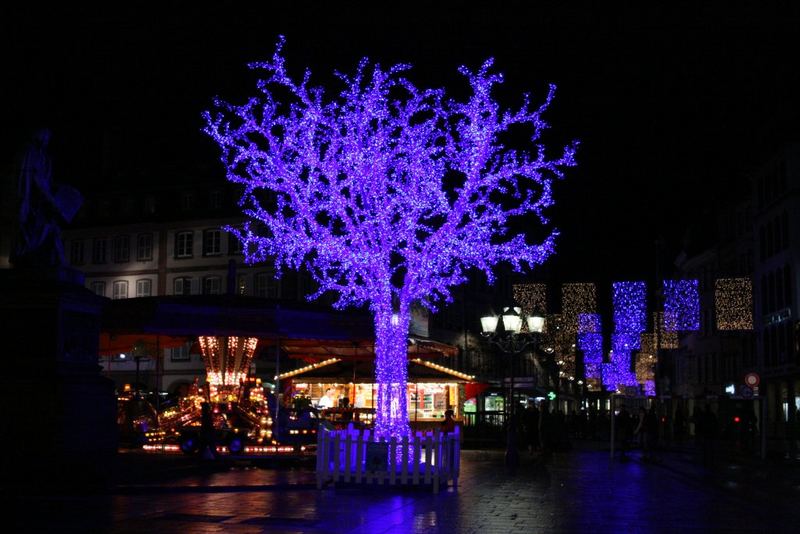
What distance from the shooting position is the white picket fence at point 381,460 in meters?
17.6

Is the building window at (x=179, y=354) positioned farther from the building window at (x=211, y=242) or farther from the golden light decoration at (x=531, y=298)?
the golden light decoration at (x=531, y=298)

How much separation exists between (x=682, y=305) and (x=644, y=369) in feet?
118

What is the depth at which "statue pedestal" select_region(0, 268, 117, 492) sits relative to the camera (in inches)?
665

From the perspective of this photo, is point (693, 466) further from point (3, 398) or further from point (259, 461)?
point (3, 398)

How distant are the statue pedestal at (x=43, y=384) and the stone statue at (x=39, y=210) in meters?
0.62

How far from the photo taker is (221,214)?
211 feet

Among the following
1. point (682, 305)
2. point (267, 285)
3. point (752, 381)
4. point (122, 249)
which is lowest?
point (752, 381)

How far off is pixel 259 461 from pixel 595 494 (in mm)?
8967

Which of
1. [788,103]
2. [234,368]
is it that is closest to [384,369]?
[234,368]

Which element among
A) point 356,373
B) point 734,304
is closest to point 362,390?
point 356,373

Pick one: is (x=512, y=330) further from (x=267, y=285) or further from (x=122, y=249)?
(x=122, y=249)

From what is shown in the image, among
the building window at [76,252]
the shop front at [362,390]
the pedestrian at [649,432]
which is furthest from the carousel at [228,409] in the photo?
the building window at [76,252]

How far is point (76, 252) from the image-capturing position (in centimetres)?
6988

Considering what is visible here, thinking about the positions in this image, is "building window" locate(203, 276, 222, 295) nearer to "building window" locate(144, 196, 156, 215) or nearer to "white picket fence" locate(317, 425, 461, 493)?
"building window" locate(144, 196, 156, 215)
